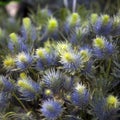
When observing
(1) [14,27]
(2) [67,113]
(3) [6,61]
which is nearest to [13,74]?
(3) [6,61]

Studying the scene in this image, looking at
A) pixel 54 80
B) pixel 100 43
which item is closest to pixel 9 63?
pixel 54 80

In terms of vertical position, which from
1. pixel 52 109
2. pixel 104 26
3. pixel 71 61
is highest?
pixel 104 26

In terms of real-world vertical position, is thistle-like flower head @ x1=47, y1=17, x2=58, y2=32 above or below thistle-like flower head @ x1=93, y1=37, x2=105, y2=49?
above

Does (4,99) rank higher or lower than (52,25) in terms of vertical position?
lower

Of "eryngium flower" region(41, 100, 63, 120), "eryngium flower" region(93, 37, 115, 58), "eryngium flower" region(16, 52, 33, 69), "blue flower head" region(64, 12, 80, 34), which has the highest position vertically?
"blue flower head" region(64, 12, 80, 34)

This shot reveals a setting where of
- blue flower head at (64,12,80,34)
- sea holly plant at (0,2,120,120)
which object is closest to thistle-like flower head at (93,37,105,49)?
sea holly plant at (0,2,120,120)

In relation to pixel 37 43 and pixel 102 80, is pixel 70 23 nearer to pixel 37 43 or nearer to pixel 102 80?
pixel 37 43

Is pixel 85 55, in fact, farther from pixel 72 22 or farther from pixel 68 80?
pixel 72 22

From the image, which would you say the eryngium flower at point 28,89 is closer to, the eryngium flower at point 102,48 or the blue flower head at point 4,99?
the blue flower head at point 4,99

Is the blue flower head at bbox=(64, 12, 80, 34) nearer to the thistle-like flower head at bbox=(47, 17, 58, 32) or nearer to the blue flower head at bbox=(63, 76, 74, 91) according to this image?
the thistle-like flower head at bbox=(47, 17, 58, 32)
